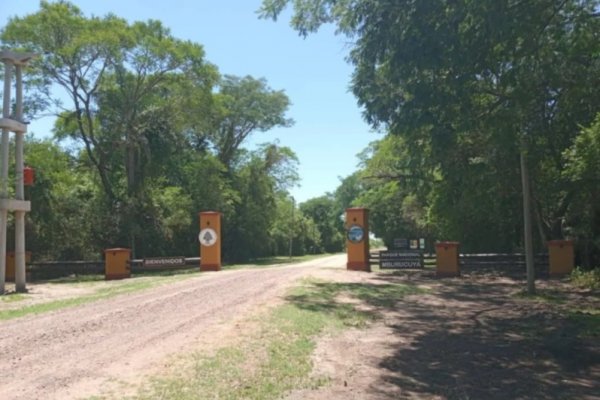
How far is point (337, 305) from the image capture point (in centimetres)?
1468

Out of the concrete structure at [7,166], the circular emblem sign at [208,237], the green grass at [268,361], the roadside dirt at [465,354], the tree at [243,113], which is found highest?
the tree at [243,113]

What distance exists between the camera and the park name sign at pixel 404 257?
2612cm

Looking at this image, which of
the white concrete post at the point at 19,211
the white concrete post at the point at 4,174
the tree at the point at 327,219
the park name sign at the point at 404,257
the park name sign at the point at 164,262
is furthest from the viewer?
the tree at the point at 327,219

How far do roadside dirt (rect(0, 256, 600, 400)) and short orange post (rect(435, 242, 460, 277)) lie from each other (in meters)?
7.70

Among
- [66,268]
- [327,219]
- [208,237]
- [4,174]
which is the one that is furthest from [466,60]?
[327,219]

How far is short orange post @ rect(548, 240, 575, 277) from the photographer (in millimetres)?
23172

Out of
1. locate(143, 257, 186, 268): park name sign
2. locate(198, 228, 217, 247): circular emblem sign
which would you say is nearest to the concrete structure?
locate(198, 228, 217, 247): circular emblem sign

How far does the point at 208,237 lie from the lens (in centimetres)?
2636

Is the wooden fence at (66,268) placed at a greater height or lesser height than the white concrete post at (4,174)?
lesser

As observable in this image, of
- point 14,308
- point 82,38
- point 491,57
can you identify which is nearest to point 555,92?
point 491,57

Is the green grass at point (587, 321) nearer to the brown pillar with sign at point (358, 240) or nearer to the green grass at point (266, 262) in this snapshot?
the brown pillar with sign at point (358, 240)

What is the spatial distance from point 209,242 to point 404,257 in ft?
27.7

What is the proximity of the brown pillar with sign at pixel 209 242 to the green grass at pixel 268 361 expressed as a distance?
1214 centimetres

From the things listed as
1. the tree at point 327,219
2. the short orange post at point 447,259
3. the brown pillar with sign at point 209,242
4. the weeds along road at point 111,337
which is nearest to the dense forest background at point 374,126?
the short orange post at point 447,259
